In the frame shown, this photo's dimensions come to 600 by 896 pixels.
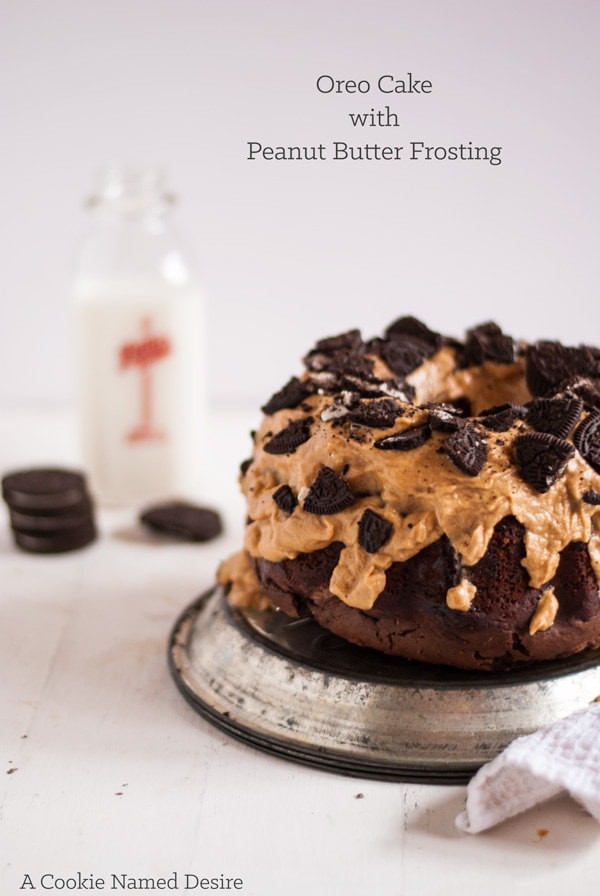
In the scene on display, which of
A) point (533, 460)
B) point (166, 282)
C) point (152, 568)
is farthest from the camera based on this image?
point (166, 282)

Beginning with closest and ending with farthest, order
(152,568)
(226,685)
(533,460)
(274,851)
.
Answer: (274,851), (533,460), (226,685), (152,568)

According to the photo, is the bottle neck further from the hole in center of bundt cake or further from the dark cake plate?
the dark cake plate

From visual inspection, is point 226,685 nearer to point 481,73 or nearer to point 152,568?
point 152,568

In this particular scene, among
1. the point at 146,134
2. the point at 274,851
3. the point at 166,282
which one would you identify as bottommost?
the point at 274,851

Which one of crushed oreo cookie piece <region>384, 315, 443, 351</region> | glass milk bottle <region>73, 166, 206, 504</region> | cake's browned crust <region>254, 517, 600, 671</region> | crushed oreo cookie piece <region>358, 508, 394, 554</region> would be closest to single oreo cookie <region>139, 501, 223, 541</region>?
glass milk bottle <region>73, 166, 206, 504</region>

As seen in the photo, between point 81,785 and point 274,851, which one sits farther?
point 81,785

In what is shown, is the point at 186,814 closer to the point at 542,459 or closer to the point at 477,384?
the point at 542,459

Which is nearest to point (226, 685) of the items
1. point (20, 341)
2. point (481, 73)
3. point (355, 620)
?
point (355, 620)

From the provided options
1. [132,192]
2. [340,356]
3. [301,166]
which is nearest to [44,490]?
[132,192]
